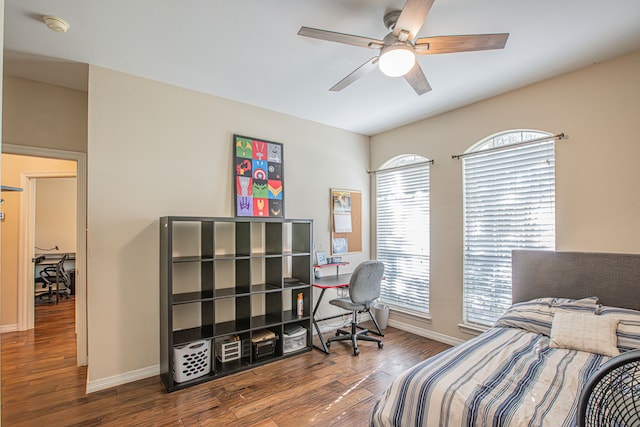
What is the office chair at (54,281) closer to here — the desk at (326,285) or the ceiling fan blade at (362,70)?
the desk at (326,285)

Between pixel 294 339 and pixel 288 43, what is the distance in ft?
9.18

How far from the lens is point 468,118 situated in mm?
3498

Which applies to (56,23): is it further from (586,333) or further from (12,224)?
(586,333)

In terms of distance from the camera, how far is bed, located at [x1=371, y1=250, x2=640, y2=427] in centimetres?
153

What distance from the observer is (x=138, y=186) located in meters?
2.88

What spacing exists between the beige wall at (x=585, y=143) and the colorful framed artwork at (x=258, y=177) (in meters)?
2.02

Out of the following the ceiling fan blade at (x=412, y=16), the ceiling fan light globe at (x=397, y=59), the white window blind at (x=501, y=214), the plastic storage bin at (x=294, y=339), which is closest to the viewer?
the ceiling fan blade at (x=412, y=16)

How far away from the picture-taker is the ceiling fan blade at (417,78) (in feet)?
7.14

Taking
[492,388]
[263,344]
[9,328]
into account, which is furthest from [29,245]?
[492,388]

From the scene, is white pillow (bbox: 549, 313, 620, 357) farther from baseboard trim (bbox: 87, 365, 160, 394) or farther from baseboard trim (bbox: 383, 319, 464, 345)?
baseboard trim (bbox: 87, 365, 160, 394)

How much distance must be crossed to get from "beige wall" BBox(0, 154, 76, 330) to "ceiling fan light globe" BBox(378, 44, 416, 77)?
13.2 ft

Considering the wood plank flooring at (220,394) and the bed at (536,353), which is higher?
the bed at (536,353)

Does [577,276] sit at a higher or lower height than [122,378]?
higher

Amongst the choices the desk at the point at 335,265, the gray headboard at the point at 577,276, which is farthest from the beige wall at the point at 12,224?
the gray headboard at the point at 577,276
